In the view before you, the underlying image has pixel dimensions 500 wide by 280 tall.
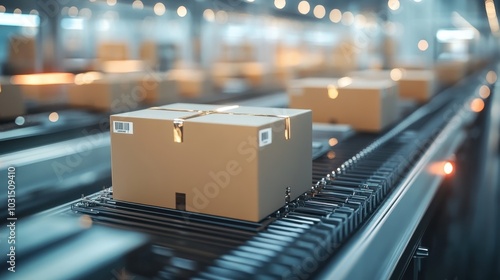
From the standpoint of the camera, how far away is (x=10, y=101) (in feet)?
17.4

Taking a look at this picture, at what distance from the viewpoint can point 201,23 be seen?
11180 millimetres

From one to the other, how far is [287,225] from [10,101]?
3.88 meters

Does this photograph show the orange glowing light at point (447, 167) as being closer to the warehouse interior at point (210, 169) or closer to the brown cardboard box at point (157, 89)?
the warehouse interior at point (210, 169)

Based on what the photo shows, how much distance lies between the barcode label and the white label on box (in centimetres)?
59

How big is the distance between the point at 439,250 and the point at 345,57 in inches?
521

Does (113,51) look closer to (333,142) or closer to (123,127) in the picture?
(333,142)

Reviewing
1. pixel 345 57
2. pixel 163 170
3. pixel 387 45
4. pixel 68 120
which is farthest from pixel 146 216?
pixel 345 57

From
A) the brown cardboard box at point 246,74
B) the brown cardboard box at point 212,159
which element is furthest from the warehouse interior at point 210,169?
the brown cardboard box at point 246,74

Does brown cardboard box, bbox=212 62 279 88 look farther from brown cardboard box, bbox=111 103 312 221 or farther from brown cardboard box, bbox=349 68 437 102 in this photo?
brown cardboard box, bbox=111 103 312 221

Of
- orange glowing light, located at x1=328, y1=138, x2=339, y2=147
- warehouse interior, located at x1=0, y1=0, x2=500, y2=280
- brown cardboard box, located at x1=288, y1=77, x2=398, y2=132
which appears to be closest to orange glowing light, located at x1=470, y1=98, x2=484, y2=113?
warehouse interior, located at x1=0, y1=0, x2=500, y2=280

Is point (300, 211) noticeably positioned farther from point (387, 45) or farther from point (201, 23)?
point (387, 45)

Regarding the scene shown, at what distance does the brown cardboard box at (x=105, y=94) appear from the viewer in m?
6.06

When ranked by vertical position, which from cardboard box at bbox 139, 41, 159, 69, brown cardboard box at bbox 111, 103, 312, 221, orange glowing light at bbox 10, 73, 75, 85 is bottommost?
brown cardboard box at bbox 111, 103, 312, 221

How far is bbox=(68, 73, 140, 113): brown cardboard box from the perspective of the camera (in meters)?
6.06
